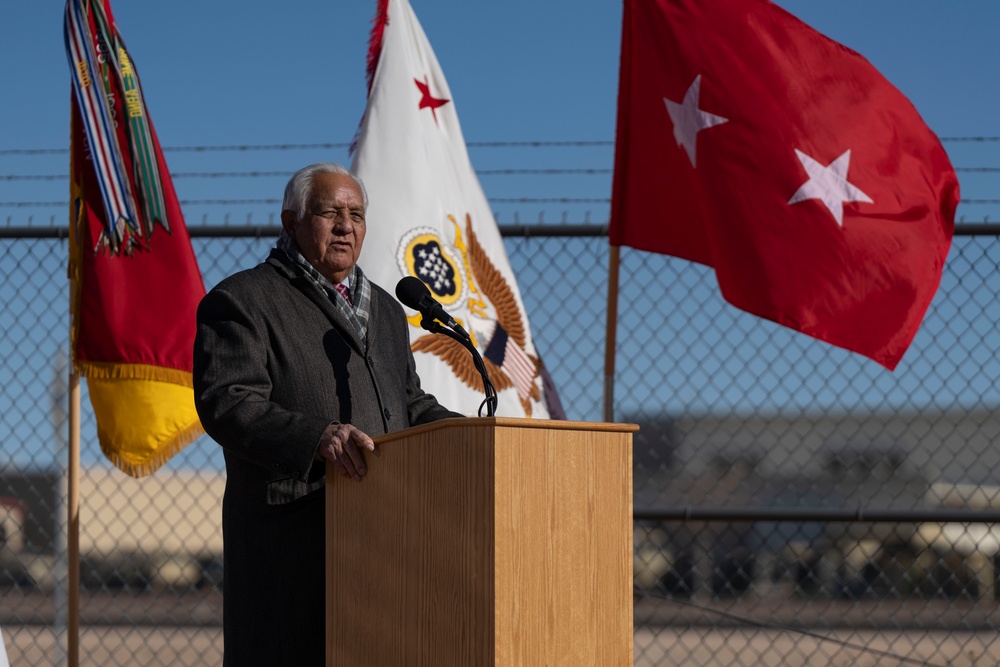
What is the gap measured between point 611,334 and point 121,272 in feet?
5.81

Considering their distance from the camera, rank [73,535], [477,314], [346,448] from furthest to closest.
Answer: [477,314], [73,535], [346,448]

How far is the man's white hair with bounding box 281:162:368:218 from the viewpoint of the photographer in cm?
271

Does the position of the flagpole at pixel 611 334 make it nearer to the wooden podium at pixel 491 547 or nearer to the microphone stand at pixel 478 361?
the microphone stand at pixel 478 361

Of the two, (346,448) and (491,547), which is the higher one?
(346,448)

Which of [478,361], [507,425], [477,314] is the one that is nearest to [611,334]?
[477,314]

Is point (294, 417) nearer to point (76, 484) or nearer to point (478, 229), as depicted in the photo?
point (76, 484)

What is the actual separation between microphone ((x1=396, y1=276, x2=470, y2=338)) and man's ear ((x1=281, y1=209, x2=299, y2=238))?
14.6 inches

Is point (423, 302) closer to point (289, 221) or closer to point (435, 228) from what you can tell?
point (289, 221)

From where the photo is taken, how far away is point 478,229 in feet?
15.6

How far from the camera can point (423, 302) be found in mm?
2465

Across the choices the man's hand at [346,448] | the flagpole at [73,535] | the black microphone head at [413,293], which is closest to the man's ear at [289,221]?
the black microphone head at [413,293]

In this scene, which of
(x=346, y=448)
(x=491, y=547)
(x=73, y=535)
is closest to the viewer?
(x=491, y=547)

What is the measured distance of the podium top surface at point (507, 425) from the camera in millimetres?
2027

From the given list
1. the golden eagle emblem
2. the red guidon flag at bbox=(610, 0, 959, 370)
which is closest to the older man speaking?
the golden eagle emblem
